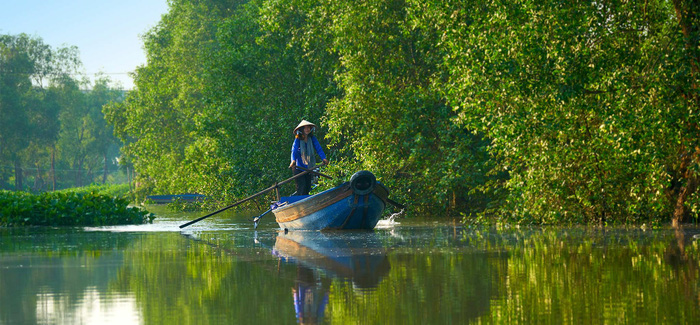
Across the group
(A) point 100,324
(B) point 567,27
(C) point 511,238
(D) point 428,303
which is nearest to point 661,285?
(D) point 428,303

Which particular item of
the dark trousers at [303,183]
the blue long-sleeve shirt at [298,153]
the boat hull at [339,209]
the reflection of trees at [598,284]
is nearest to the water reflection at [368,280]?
the reflection of trees at [598,284]

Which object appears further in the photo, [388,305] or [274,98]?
[274,98]

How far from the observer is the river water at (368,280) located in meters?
7.30

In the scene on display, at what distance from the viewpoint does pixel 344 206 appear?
741 inches

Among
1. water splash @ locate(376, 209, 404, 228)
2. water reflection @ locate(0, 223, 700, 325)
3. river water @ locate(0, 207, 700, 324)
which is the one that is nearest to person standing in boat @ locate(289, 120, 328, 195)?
water splash @ locate(376, 209, 404, 228)

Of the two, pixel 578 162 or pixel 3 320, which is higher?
pixel 578 162

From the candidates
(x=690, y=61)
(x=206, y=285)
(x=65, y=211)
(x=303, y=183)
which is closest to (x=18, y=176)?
(x=65, y=211)

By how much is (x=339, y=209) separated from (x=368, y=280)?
9.22 meters

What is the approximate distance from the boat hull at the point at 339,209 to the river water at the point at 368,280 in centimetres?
229

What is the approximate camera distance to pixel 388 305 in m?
7.76

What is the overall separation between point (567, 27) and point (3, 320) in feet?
37.9

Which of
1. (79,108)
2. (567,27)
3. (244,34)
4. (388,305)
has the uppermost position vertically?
(79,108)

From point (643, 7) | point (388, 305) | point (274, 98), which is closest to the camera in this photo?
point (388, 305)

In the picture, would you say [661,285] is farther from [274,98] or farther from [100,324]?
[274,98]
